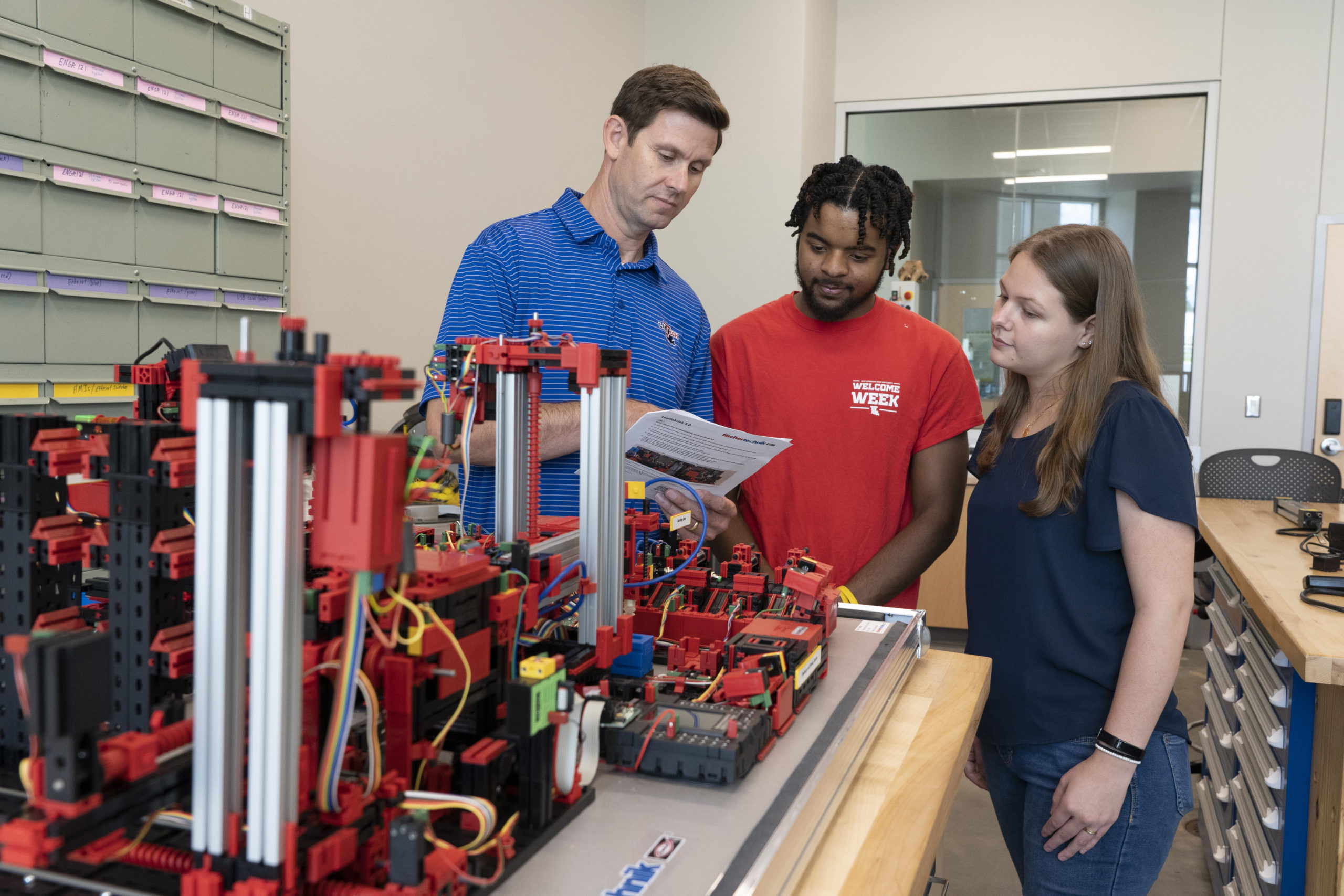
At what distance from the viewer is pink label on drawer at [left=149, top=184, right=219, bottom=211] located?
204 cm

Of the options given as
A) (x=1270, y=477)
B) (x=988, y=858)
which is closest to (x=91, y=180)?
(x=988, y=858)

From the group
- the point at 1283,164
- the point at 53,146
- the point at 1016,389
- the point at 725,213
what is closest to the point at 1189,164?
the point at 1283,164

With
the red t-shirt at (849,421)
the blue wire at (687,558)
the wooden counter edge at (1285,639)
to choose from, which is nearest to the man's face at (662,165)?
the red t-shirt at (849,421)

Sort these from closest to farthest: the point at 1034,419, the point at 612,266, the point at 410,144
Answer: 1. the point at 1034,419
2. the point at 612,266
3. the point at 410,144

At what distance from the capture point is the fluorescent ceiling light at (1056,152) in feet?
16.3

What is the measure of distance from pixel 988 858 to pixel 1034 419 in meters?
1.81

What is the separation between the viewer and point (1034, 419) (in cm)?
160

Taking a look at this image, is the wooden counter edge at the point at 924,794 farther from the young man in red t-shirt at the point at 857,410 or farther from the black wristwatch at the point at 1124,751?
the young man in red t-shirt at the point at 857,410

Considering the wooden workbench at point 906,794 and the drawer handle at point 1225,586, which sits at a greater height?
the wooden workbench at point 906,794

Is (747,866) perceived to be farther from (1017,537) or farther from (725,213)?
(725,213)

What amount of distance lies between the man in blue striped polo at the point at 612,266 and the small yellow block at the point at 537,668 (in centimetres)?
75

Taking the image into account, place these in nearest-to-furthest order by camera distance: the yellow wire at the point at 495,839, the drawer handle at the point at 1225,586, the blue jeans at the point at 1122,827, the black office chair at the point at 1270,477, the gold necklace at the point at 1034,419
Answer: the yellow wire at the point at 495,839 → the blue jeans at the point at 1122,827 → the gold necklace at the point at 1034,419 → the drawer handle at the point at 1225,586 → the black office chair at the point at 1270,477

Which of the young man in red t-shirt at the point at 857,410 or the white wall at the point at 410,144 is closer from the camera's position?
the young man in red t-shirt at the point at 857,410

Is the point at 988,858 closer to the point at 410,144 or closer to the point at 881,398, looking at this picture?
the point at 881,398
